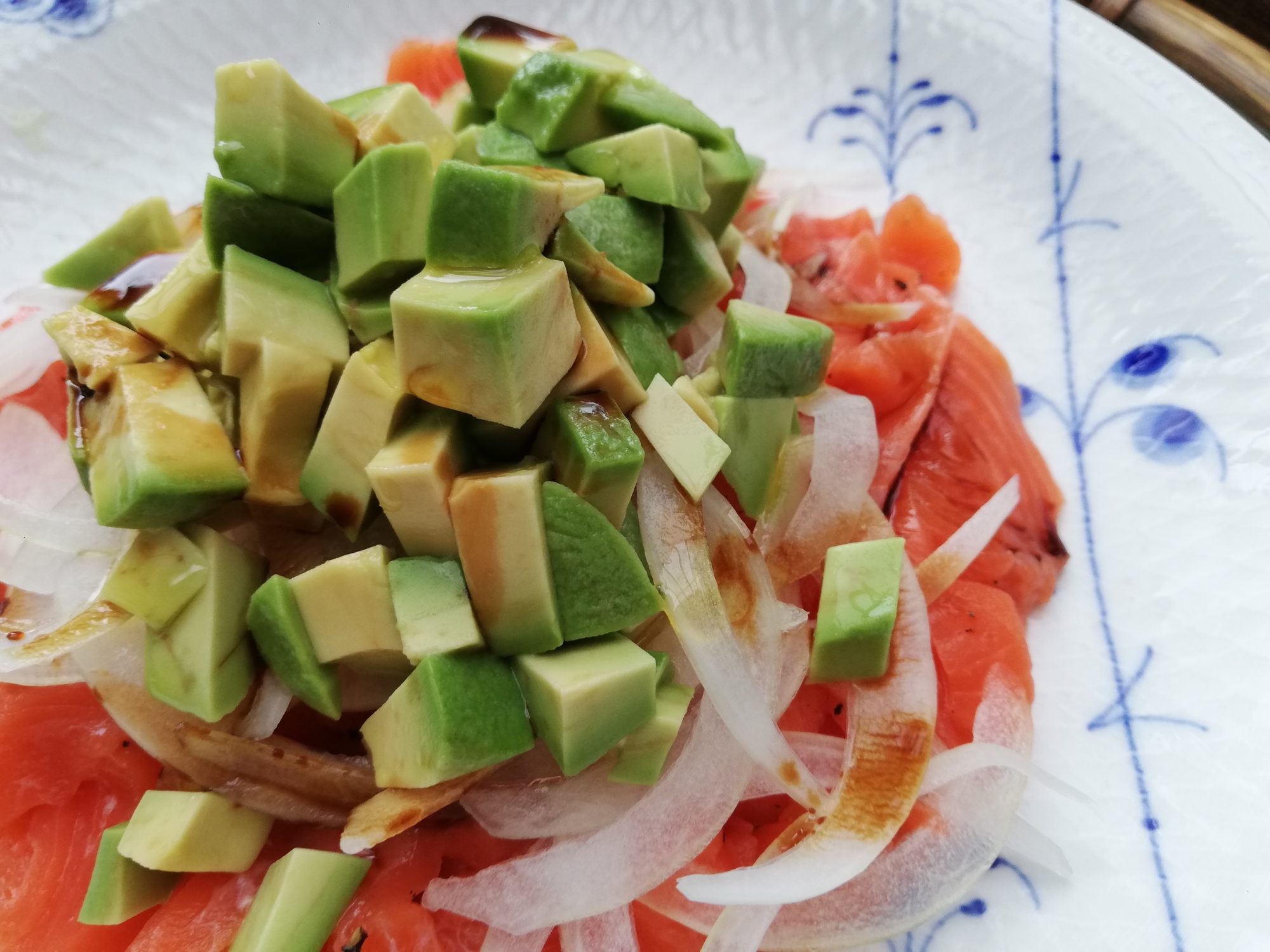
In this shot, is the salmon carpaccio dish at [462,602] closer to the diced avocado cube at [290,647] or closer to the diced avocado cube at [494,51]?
the diced avocado cube at [290,647]

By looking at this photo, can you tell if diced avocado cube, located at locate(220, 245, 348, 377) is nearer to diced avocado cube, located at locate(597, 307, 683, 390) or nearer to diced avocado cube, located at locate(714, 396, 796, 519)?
diced avocado cube, located at locate(597, 307, 683, 390)

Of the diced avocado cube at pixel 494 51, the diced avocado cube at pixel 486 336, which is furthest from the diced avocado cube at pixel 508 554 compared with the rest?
the diced avocado cube at pixel 494 51

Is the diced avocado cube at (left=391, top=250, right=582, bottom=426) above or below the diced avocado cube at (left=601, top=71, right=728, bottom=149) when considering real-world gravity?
below

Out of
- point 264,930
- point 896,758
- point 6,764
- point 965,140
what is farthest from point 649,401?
point 965,140

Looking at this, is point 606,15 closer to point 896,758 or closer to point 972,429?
point 972,429

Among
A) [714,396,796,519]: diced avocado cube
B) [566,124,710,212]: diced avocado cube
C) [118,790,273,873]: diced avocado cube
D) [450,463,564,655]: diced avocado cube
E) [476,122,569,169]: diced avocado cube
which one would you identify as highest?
[566,124,710,212]: diced avocado cube

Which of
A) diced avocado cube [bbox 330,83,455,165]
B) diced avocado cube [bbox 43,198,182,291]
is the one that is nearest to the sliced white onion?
diced avocado cube [bbox 330,83,455,165]
